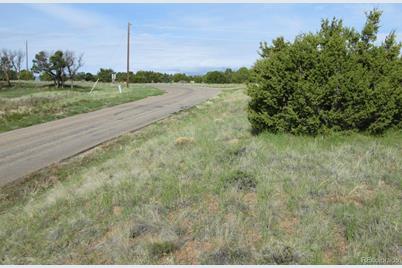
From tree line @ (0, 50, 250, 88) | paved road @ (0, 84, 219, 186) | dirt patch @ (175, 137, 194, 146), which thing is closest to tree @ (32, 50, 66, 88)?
tree line @ (0, 50, 250, 88)

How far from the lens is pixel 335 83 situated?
7.55m

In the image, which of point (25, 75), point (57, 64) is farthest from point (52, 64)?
point (25, 75)

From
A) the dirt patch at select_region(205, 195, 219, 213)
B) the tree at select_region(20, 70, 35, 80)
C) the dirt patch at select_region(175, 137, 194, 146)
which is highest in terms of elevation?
the tree at select_region(20, 70, 35, 80)

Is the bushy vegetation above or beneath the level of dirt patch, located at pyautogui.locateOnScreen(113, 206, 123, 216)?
above

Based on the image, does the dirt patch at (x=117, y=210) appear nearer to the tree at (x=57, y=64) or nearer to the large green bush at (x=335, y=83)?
the large green bush at (x=335, y=83)

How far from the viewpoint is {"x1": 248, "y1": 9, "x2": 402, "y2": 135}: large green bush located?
24.9 feet

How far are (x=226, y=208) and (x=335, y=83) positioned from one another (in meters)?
4.39

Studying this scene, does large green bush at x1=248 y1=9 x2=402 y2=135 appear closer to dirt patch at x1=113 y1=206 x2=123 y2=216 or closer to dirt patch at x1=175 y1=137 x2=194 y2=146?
dirt patch at x1=175 y1=137 x2=194 y2=146

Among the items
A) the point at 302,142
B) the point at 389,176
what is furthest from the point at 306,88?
the point at 389,176

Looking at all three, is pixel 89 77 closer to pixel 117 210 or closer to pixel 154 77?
pixel 154 77

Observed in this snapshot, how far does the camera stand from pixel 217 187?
534 cm

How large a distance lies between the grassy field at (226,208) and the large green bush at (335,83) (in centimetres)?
43

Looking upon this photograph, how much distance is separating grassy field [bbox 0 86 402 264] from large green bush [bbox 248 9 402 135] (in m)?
0.43

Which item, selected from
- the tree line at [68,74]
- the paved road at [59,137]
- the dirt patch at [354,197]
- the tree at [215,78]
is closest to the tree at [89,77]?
the tree line at [68,74]
